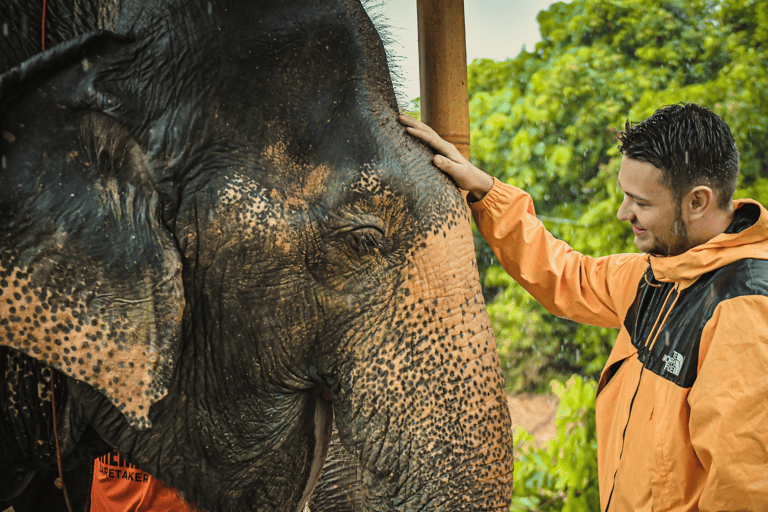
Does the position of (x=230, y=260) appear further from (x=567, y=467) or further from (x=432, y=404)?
(x=567, y=467)

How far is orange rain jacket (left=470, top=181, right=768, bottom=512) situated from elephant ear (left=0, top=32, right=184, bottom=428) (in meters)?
0.89

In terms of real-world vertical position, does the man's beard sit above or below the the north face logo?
above

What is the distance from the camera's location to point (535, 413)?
5.52 m

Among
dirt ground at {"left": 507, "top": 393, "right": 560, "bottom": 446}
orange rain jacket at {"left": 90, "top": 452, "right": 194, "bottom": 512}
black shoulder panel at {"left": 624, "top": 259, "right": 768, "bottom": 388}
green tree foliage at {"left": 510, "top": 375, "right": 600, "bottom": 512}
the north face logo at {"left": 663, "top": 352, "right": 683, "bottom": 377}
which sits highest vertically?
black shoulder panel at {"left": 624, "top": 259, "right": 768, "bottom": 388}

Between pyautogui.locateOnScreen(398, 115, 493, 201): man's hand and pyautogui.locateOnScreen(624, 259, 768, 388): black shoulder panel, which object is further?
pyautogui.locateOnScreen(398, 115, 493, 201): man's hand

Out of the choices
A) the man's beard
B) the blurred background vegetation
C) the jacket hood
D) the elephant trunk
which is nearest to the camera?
the elephant trunk

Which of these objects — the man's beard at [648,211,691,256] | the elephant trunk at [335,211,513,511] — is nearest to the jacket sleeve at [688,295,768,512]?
the man's beard at [648,211,691,256]

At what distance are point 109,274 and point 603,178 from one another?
11.2 feet

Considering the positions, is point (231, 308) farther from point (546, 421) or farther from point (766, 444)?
point (546, 421)

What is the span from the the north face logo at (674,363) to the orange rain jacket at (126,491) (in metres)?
1.36

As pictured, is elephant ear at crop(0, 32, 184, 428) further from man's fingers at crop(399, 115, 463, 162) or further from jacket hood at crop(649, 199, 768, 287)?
jacket hood at crop(649, 199, 768, 287)

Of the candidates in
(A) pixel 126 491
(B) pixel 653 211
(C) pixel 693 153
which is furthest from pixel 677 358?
(A) pixel 126 491

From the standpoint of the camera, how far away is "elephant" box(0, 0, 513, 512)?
4.36ft

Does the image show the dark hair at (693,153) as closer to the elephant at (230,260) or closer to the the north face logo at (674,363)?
the the north face logo at (674,363)
